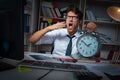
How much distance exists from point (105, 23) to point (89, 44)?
1.78 m

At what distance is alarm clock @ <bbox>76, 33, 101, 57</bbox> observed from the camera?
6.03 ft

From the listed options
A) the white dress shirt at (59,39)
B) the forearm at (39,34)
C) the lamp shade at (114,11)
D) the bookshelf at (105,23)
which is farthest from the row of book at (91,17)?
the forearm at (39,34)

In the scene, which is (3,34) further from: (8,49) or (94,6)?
(94,6)

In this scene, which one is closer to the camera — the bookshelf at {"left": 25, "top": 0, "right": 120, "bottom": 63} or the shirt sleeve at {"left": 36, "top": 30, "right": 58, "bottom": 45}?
the shirt sleeve at {"left": 36, "top": 30, "right": 58, "bottom": 45}

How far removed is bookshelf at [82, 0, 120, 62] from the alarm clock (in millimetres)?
1604

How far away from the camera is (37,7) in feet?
11.4

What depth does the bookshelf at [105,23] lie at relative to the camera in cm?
344

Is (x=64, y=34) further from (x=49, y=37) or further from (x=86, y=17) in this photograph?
(x=86, y=17)

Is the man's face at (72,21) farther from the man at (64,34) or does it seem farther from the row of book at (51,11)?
the row of book at (51,11)

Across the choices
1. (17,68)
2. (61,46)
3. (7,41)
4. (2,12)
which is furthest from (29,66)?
(61,46)

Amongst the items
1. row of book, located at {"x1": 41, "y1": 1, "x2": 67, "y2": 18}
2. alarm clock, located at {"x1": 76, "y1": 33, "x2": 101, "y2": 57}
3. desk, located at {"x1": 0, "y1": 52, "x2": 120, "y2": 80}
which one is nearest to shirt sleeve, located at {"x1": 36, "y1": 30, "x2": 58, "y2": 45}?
alarm clock, located at {"x1": 76, "y1": 33, "x2": 101, "y2": 57}

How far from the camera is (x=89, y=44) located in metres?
1.88

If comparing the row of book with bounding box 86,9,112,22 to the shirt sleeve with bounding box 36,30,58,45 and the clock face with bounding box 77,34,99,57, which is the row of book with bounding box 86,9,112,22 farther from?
the clock face with bounding box 77,34,99,57

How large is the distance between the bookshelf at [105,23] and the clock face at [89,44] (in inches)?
63.2
